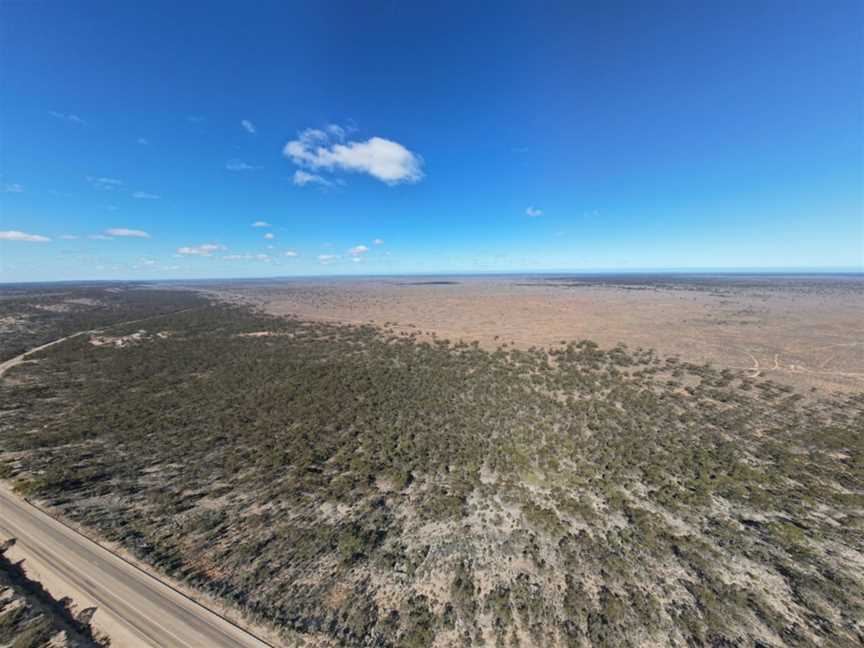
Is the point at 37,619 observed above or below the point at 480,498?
above

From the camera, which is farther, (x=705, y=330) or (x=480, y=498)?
(x=705, y=330)

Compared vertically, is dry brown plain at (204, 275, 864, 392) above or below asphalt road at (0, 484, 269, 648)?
above

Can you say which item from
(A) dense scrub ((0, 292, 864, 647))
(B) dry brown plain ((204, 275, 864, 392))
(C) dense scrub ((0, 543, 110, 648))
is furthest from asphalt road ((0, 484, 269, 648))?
(B) dry brown plain ((204, 275, 864, 392))

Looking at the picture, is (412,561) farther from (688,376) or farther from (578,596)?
(688,376)

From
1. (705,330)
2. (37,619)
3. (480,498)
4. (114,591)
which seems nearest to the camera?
(37,619)

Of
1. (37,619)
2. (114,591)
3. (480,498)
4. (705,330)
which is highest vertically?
(705,330)

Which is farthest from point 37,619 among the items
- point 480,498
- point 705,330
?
point 705,330

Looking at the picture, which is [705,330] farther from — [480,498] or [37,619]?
[37,619]

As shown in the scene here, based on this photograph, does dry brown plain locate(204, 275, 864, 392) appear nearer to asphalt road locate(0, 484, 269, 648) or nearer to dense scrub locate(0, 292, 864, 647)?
dense scrub locate(0, 292, 864, 647)
